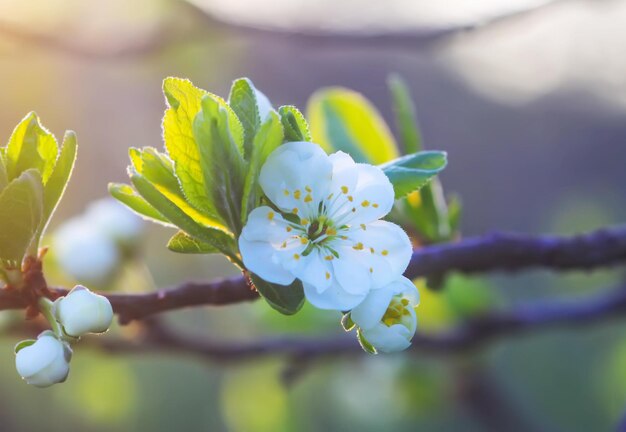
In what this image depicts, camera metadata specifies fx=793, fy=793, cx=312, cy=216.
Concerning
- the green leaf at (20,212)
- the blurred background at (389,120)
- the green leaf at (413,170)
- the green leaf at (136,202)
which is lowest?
the blurred background at (389,120)

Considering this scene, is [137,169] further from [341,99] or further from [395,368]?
[395,368]

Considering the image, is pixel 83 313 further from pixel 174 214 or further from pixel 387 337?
pixel 387 337

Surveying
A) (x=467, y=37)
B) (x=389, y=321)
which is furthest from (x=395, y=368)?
(x=389, y=321)

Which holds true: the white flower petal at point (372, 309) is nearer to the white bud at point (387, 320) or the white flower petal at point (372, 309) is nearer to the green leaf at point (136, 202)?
the white bud at point (387, 320)

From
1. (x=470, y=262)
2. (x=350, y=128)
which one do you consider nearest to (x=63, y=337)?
(x=470, y=262)

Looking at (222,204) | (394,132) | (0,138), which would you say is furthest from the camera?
(394,132)

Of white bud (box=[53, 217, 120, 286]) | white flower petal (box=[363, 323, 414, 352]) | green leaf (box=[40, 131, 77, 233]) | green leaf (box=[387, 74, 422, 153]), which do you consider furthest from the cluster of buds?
white bud (box=[53, 217, 120, 286])

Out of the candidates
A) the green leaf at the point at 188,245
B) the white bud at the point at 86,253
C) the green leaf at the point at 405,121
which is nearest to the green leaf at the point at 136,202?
the green leaf at the point at 188,245
